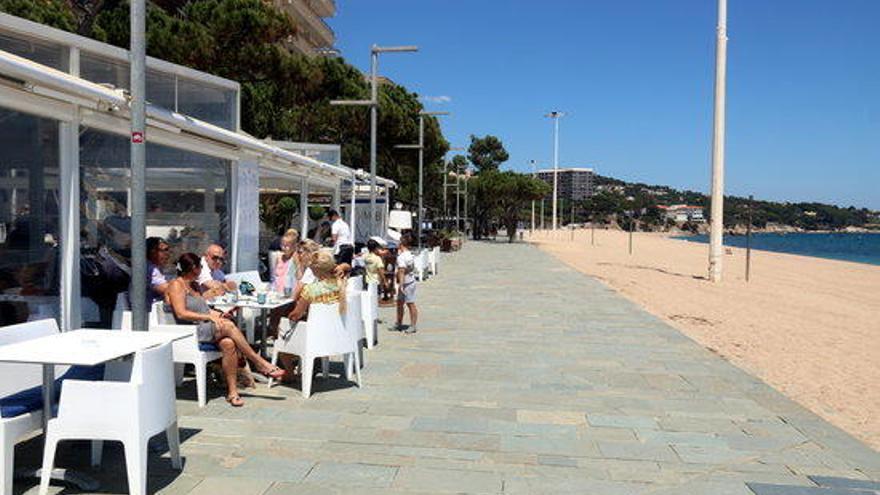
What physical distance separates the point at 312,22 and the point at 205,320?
51597mm

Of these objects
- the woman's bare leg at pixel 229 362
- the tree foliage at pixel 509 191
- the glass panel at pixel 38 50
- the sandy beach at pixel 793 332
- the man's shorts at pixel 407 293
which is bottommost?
the sandy beach at pixel 793 332

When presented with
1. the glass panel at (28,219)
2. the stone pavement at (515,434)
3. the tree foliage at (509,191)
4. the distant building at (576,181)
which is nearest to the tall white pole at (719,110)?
the stone pavement at (515,434)

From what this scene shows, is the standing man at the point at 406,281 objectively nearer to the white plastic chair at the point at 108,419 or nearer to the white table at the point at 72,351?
the white table at the point at 72,351

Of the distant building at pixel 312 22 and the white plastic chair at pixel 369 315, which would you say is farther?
the distant building at pixel 312 22

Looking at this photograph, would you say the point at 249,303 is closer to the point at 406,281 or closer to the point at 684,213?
the point at 406,281

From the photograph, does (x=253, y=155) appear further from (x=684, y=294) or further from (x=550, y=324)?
(x=684, y=294)

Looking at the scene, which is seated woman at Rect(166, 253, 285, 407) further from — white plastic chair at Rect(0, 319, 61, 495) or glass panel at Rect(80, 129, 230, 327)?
white plastic chair at Rect(0, 319, 61, 495)

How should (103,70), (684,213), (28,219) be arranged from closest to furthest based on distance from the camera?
(28,219) → (103,70) → (684,213)

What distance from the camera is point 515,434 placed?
4.60 metres

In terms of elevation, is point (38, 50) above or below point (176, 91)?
below

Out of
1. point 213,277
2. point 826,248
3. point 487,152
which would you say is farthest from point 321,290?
point 826,248

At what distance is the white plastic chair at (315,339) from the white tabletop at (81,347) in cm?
162

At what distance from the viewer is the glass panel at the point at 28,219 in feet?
15.9

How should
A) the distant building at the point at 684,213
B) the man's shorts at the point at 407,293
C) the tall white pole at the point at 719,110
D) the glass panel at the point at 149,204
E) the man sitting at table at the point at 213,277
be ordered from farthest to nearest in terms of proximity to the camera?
the distant building at the point at 684,213
the tall white pole at the point at 719,110
the man's shorts at the point at 407,293
the man sitting at table at the point at 213,277
the glass panel at the point at 149,204
